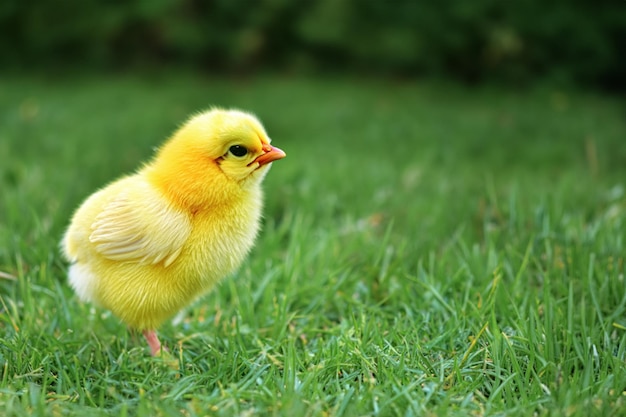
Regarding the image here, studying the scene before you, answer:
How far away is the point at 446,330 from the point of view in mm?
2166

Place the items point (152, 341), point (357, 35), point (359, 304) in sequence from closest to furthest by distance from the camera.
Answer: point (152, 341) → point (359, 304) → point (357, 35)

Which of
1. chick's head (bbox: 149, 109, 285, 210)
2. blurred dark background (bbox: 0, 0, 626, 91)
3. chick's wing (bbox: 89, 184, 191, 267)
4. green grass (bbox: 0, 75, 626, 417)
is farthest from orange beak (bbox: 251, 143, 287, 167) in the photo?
blurred dark background (bbox: 0, 0, 626, 91)

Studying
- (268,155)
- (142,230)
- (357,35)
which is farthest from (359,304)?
(357,35)

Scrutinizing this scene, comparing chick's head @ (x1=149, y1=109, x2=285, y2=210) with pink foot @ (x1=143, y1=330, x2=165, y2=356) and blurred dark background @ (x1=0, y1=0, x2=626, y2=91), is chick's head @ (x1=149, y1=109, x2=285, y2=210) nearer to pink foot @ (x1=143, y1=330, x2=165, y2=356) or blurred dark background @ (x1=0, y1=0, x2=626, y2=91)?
pink foot @ (x1=143, y1=330, x2=165, y2=356)

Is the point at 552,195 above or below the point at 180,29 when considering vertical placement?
below

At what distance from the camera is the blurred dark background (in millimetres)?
7812

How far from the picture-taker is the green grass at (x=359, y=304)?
1.81m

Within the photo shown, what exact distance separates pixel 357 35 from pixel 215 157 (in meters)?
6.57

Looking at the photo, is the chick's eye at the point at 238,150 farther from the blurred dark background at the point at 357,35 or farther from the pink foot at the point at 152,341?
the blurred dark background at the point at 357,35

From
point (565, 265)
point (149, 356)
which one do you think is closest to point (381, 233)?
point (565, 265)

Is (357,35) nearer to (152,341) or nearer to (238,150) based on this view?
(238,150)

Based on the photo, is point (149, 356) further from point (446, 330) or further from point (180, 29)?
point (180, 29)

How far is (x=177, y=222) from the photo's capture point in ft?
6.47

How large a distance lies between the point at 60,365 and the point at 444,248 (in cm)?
166
